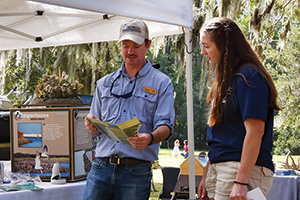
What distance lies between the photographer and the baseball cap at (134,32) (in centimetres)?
214

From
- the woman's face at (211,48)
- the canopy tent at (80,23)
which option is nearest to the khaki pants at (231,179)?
the woman's face at (211,48)

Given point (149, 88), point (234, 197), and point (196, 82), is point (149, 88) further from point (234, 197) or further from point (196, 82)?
point (196, 82)

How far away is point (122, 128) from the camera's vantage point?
1.79m


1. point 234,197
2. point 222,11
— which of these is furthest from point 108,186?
point 222,11

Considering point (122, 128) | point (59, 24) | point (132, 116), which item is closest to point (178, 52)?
point (59, 24)

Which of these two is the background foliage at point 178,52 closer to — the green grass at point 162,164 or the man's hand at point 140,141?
the man's hand at point 140,141

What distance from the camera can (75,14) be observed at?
136 inches

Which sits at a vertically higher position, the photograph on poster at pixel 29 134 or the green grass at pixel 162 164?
the photograph on poster at pixel 29 134

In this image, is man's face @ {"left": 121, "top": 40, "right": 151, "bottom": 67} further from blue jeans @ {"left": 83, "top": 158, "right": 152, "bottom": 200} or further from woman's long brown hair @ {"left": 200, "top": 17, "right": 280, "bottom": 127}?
blue jeans @ {"left": 83, "top": 158, "right": 152, "bottom": 200}

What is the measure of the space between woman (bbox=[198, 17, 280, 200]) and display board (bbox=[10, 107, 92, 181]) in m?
1.10

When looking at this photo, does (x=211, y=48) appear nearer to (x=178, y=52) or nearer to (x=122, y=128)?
(x=122, y=128)

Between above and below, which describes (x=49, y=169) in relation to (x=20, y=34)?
below

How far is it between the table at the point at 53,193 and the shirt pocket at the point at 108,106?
1.87ft

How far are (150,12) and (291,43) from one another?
19.8 metres
